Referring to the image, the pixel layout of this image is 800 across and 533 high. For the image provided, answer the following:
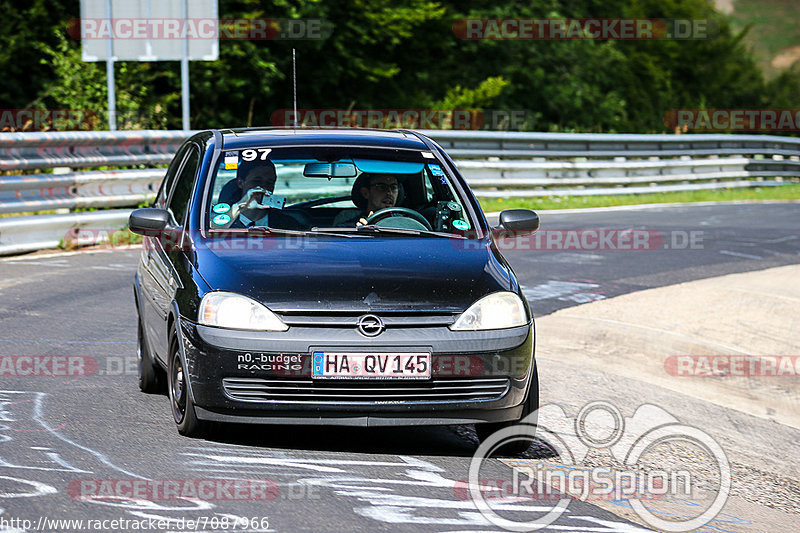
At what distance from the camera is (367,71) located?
125 ft

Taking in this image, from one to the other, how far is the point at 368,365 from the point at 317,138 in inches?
80.9

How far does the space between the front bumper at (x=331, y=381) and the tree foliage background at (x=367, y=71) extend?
13573 mm

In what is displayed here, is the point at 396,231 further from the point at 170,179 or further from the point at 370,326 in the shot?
the point at 170,179

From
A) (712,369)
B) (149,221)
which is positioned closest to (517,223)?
(149,221)

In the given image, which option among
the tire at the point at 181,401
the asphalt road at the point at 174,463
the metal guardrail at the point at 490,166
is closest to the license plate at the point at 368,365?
the asphalt road at the point at 174,463

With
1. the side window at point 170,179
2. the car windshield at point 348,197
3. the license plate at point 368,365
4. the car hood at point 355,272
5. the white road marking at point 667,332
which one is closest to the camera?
the license plate at point 368,365

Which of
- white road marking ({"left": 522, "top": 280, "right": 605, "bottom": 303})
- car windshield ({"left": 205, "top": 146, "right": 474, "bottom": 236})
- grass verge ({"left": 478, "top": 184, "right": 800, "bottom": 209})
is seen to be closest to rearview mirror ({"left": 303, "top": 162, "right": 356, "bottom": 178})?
car windshield ({"left": 205, "top": 146, "right": 474, "bottom": 236})

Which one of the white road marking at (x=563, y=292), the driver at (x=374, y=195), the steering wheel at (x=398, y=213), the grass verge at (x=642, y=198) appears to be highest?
the driver at (x=374, y=195)

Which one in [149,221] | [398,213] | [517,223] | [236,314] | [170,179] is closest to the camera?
[236,314]

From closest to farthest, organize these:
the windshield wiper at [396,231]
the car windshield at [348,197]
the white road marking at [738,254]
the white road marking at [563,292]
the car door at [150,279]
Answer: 1. the windshield wiper at [396,231]
2. the car windshield at [348,197]
3. the car door at [150,279]
4. the white road marking at [563,292]
5. the white road marking at [738,254]

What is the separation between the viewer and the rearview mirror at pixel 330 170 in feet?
22.6

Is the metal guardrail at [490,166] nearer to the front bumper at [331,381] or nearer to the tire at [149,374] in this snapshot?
the tire at [149,374]

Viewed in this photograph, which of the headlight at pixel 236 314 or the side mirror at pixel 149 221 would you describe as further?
the side mirror at pixel 149 221

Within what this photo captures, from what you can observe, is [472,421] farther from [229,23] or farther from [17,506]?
[229,23]
